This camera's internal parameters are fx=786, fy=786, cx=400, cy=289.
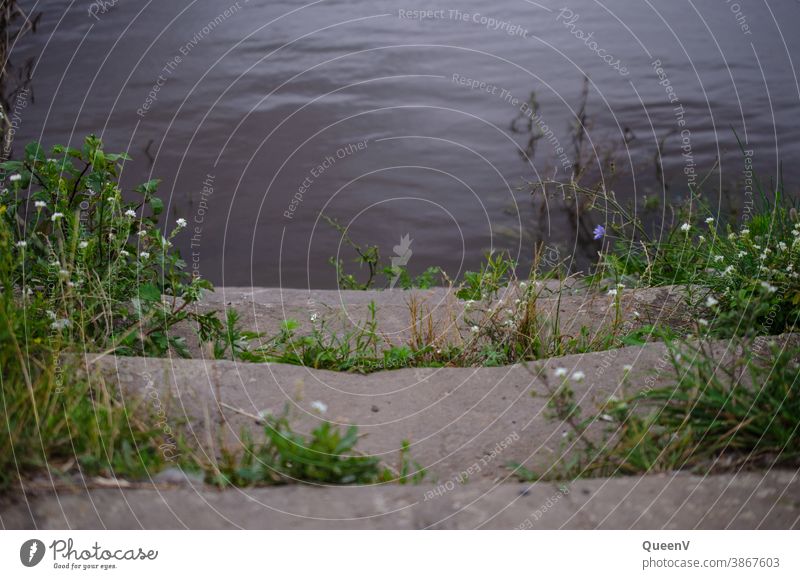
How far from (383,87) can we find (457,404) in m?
4.38

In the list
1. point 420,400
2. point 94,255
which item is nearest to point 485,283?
point 420,400

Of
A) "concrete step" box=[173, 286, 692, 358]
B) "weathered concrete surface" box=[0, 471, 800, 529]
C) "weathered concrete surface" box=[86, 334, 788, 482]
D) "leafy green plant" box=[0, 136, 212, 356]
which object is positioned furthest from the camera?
"concrete step" box=[173, 286, 692, 358]

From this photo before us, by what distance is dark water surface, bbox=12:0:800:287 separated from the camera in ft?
20.4

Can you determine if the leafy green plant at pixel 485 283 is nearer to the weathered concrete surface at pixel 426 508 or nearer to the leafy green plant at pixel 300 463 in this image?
the leafy green plant at pixel 300 463

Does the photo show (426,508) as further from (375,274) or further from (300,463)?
(375,274)

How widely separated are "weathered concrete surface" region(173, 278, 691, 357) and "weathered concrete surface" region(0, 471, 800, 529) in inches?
60.1

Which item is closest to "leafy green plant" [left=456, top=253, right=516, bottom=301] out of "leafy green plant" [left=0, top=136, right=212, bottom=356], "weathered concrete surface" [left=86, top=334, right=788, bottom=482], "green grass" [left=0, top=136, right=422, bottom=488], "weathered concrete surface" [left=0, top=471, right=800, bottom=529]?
"green grass" [left=0, top=136, right=422, bottom=488]

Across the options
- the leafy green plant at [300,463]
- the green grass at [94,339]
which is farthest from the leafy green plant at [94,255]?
the leafy green plant at [300,463]

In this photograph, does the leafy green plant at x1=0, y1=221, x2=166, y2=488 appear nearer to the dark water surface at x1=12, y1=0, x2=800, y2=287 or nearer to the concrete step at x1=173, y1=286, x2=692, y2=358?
the concrete step at x1=173, y1=286, x2=692, y2=358

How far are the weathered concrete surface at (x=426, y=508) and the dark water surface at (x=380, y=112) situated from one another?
3.62 meters

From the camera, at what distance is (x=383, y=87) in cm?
699

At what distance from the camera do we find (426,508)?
2.32 meters
